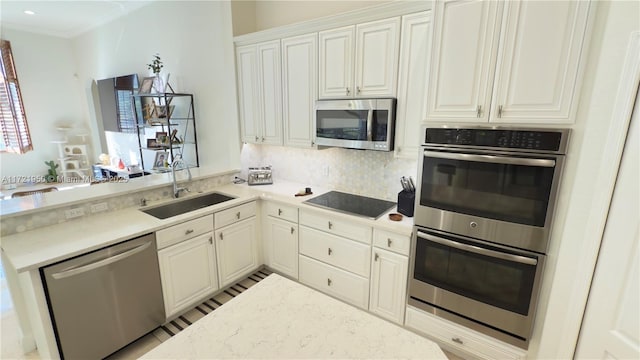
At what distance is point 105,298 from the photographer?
1875mm

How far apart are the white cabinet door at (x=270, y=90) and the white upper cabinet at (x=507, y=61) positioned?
1.62 meters

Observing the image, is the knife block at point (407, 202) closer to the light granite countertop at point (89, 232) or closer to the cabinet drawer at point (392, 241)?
the light granite countertop at point (89, 232)

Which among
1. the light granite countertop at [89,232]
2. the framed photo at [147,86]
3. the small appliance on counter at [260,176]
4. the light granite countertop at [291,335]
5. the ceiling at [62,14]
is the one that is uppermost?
the ceiling at [62,14]

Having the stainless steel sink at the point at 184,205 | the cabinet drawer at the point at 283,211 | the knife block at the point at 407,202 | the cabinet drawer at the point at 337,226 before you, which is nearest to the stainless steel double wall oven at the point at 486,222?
the knife block at the point at 407,202

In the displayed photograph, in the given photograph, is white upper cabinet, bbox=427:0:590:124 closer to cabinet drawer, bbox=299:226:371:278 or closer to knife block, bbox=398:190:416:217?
knife block, bbox=398:190:416:217

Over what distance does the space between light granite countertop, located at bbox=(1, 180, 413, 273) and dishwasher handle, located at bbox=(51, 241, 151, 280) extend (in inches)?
3.4

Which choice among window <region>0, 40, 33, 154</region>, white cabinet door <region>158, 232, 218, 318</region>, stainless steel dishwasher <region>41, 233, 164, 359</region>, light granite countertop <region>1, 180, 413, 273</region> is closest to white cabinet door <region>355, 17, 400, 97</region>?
light granite countertop <region>1, 180, 413, 273</region>

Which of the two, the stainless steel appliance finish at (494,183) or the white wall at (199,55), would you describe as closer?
the stainless steel appliance finish at (494,183)

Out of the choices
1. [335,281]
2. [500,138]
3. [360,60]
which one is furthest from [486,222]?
[360,60]

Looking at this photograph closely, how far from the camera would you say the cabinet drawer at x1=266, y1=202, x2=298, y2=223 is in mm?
2732

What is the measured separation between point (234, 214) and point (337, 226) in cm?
104

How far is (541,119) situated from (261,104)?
2481 millimetres

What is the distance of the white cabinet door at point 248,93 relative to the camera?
3.06 meters

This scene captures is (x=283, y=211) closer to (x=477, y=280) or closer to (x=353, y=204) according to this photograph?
(x=353, y=204)
